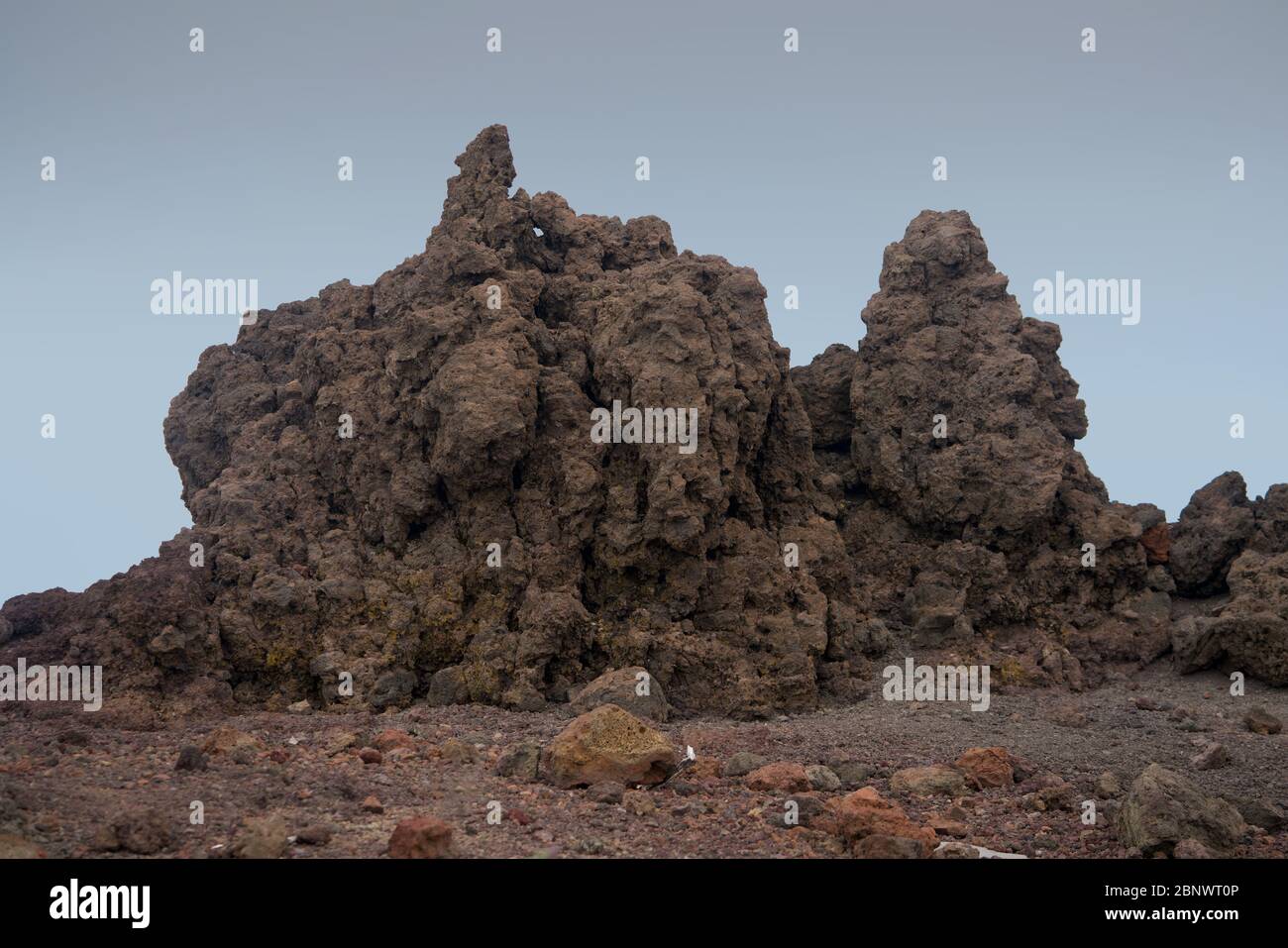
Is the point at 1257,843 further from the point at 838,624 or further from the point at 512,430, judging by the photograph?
the point at 512,430

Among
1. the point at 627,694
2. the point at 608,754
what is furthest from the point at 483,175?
the point at 608,754

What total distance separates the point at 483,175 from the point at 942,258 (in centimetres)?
1340

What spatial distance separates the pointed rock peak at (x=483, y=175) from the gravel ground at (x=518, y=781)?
13897mm

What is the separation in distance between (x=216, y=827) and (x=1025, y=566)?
22091mm

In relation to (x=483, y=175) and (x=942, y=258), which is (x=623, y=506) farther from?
(x=942, y=258)

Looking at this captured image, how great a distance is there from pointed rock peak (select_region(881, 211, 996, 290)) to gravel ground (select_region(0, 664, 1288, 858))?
13552mm

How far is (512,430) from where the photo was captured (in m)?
22.8

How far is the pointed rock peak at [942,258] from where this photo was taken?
2945cm

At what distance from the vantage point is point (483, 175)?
2720 centimetres

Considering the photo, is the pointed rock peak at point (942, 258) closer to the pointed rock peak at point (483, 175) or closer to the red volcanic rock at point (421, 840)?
the pointed rock peak at point (483, 175)

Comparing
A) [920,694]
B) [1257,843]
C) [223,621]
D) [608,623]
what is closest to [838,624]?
[920,694]

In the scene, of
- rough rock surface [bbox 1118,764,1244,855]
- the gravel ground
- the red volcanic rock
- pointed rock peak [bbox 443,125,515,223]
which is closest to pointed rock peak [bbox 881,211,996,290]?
pointed rock peak [bbox 443,125,515,223]

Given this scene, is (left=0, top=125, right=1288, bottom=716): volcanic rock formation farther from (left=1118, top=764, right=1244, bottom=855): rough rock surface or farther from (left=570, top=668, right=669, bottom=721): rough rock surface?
(left=1118, top=764, right=1244, bottom=855): rough rock surface

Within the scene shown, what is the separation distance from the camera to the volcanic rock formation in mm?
21578
